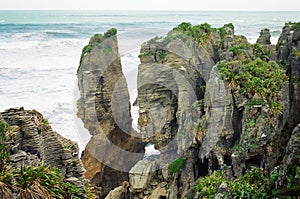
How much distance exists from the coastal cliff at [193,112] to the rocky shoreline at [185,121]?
0.15 feet

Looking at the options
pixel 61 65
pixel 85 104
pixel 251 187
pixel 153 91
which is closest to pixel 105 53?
pixel 85 104

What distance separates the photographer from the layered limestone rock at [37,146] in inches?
341

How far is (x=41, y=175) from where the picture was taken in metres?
8.03

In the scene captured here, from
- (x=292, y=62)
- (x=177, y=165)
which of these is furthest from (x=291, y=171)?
(x=177, y=165)

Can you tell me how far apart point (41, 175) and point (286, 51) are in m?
14.6

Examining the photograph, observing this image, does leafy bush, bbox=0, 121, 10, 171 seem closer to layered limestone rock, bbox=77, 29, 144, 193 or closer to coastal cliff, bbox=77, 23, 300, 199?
coastal cliff, bbox=77, 23, 300, 199

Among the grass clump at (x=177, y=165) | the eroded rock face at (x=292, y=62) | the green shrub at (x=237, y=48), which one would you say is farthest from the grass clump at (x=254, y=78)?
the grass clump at (x=177, y=165)

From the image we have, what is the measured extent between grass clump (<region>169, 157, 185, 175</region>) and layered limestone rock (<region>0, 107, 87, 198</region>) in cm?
739

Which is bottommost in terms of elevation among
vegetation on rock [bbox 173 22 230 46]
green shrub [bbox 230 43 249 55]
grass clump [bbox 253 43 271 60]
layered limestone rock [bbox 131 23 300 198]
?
layered limestone rock [bbox 131 23 300 198]

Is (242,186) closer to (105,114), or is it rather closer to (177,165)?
(177,165)

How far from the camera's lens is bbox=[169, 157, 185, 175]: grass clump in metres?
17.1

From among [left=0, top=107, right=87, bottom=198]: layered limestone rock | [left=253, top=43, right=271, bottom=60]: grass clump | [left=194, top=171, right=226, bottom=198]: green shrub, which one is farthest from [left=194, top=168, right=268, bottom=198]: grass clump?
[left=253, top=43, right=271, bottom=60]: grass clump

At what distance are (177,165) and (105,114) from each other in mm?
6421

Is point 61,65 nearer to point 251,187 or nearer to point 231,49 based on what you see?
point 231,49
